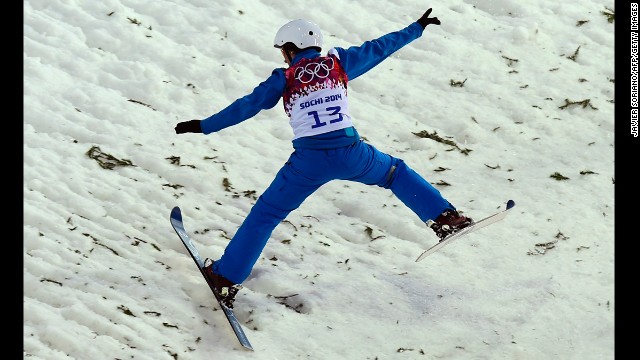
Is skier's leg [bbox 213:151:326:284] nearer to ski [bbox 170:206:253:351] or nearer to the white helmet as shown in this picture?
ski [bbox 170:206:253:351]

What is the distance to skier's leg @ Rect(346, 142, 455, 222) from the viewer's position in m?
5.23

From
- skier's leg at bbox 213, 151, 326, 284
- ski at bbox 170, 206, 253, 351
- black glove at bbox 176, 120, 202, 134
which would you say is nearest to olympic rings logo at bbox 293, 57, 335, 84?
skier's leg at bbox 213, 151, 326, 284

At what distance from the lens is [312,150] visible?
5156 millimetres

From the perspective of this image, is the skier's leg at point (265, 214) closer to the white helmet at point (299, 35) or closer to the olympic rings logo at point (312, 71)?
the olympic rings logo at point (312, 71)

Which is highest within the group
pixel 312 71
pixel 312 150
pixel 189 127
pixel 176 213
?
pixel 312 71

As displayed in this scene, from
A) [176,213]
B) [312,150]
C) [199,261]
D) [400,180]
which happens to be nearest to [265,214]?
[312,150]

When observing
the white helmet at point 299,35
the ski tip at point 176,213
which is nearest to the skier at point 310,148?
the white helmet at point 299,35

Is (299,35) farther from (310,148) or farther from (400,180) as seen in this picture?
(400,180)

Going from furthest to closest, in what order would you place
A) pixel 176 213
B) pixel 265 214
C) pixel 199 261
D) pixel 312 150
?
pixel 176 213 → pixel 199 261 → pixel 265 214 → pixel 312 150

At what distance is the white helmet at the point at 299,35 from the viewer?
17.6 ft

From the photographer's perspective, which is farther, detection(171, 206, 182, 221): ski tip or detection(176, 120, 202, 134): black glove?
detection(171, 206, 182, 221): ski tip

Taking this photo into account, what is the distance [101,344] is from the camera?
4801 mm

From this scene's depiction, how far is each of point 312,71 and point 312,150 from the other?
0.52m
